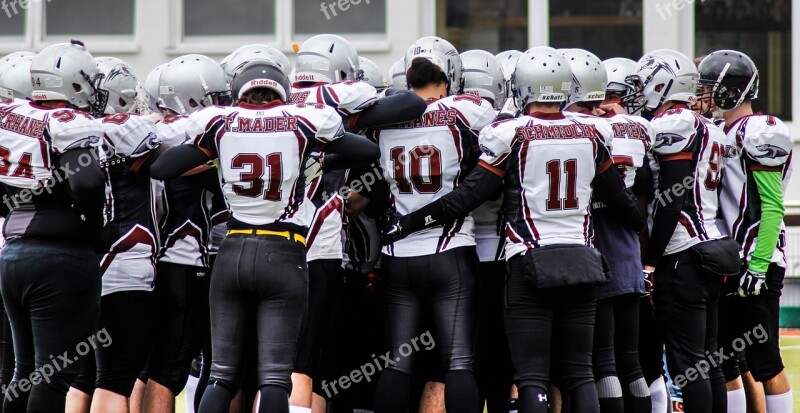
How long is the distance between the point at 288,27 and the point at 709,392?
32.2 ft

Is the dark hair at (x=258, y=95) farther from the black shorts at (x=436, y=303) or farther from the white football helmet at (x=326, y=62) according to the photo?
the black shorts at (x=436, y=303)

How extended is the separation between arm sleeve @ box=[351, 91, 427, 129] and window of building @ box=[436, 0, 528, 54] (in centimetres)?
959

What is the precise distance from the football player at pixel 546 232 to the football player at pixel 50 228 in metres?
1.82

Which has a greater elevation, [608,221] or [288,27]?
[288,27]

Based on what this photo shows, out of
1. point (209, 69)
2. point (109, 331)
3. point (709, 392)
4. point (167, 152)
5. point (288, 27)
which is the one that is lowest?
point (709, 392)

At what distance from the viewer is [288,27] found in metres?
14.8

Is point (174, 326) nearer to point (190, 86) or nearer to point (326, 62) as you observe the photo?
point (190, 86)

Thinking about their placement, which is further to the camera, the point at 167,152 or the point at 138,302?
the point at 138,302

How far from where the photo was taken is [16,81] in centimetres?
655

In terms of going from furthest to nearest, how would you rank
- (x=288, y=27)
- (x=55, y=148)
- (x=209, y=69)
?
1. (x=288, y=27)
2. (x=209, y=69)
3. (x=55, y=148)

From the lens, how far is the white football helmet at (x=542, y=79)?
562cm

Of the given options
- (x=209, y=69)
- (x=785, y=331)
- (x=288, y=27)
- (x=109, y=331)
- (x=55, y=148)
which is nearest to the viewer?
(x=55, y=148)

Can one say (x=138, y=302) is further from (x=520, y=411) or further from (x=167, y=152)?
(x=520, y=411)

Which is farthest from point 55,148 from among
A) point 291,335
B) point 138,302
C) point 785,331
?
point 785,331
